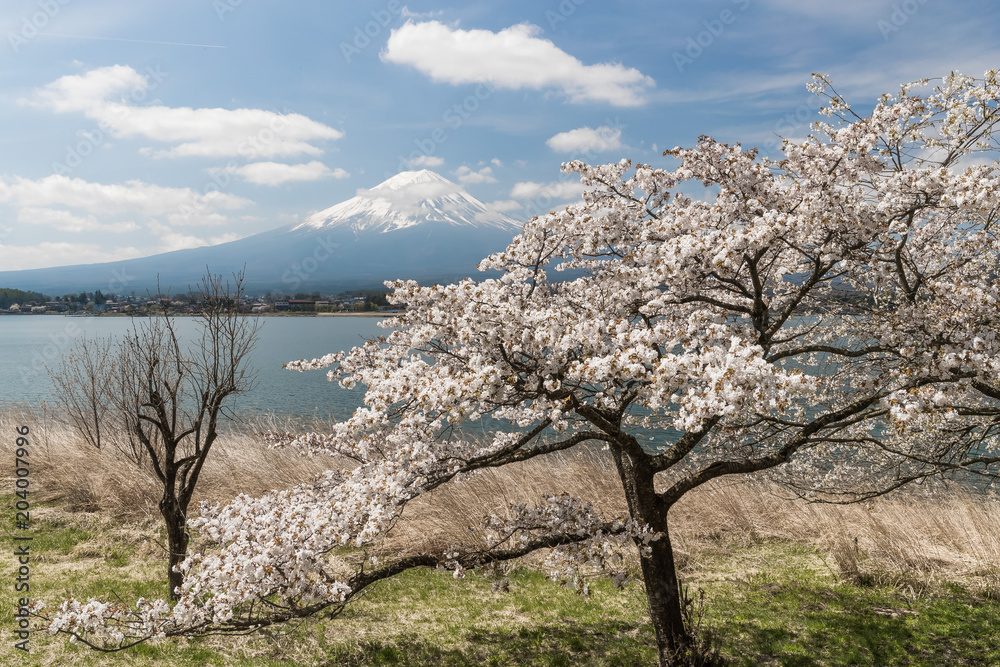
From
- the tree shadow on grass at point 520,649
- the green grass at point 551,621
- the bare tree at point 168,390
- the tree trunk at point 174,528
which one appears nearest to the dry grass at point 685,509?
the green grass at point 551,621

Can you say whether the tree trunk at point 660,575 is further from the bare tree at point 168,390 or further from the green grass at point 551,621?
the bare tree at point 168,390

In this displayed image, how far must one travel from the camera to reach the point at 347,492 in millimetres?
4934

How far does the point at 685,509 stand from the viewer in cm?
1083

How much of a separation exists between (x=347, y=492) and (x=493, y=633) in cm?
317

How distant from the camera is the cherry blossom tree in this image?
3.97 meters

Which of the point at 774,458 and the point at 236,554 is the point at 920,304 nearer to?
the point at 774,458

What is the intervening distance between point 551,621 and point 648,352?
16.5 ft

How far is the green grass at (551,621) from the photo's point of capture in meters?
6.06

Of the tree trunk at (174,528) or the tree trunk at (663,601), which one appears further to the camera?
the tree trunk at (174,528)

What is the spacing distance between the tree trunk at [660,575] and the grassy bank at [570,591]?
1.55 feet

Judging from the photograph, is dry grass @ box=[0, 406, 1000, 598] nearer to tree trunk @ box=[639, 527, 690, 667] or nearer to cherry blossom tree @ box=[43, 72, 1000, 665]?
cherry blossom tree @ box=[43, 72, 1000, 665]

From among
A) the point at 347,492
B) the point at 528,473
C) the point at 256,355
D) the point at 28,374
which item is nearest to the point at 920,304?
the point at 347,492

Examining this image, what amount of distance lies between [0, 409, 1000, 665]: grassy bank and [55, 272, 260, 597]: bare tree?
95 centimetres

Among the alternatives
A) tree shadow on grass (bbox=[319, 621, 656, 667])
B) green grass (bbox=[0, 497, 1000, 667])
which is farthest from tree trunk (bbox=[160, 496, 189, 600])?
tree shadow on grass (bbox=[319, 621, 656, 667])
